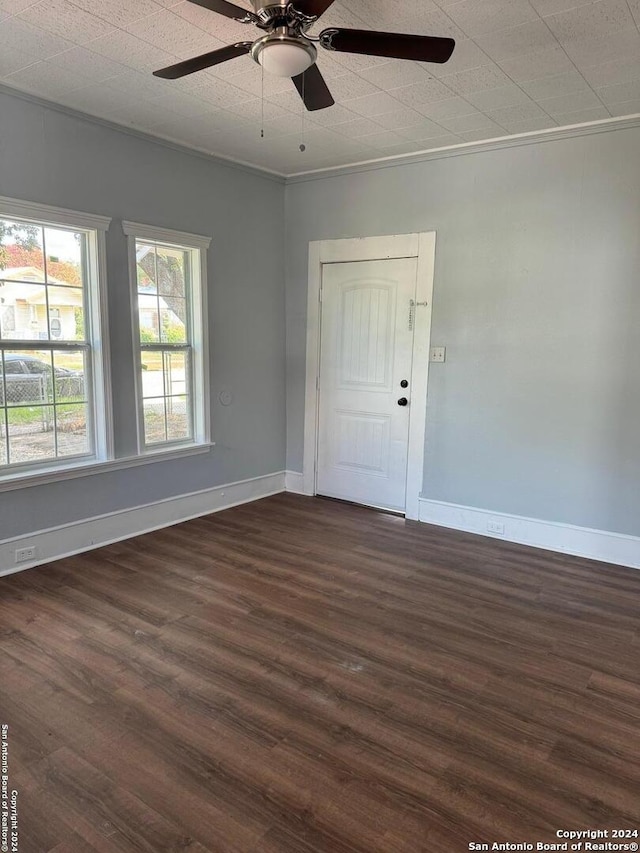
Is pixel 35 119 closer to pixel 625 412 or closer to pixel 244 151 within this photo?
pixel 244 151

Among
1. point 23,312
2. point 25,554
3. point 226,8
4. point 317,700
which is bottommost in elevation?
point 317,700

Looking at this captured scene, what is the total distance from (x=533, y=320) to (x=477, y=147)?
128cm

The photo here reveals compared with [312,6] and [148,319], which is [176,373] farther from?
[312,6]

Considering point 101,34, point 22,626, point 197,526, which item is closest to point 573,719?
point 22,626

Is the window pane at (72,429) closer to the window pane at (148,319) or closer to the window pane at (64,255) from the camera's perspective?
the window pane at (148,319)

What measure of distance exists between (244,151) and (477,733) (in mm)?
3994

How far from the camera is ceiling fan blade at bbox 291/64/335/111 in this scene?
2.19 meters

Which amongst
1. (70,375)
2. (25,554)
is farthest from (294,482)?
(25,554)

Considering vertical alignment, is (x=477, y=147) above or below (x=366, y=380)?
above

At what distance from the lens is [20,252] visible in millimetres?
3295

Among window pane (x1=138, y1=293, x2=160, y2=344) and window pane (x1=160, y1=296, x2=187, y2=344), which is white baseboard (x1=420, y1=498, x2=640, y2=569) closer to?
window pane (x1=160, y1=296, x2=187, y2=344)

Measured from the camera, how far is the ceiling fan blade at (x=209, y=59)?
200cm

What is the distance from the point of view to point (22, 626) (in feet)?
9.10

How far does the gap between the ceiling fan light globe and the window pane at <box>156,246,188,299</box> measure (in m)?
2.28
